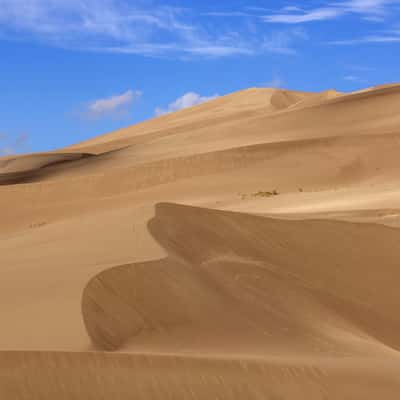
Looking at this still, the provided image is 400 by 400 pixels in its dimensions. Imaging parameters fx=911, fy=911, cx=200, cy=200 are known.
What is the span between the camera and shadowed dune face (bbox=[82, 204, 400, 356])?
805 centimetres

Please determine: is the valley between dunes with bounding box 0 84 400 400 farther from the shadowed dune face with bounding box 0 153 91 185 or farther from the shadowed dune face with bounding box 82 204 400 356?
the shadowed dune face with bounding box 0 153 91 185

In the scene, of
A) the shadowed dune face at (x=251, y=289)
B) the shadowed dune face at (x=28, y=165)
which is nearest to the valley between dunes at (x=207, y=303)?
the shadowed dune face at (x=251, y=289)

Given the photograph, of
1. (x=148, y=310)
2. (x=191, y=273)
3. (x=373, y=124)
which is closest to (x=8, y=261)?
(x=191, y=273)

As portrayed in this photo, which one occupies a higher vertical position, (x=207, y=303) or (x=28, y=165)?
(x=28, y=165)

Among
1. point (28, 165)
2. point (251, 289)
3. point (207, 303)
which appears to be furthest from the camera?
point (28, 165)

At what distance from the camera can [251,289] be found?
35.8 ft

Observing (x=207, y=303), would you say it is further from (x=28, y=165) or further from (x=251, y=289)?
(x=28, y=165)

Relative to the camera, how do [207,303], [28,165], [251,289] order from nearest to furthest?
[207,303], [251,289], [28,165]

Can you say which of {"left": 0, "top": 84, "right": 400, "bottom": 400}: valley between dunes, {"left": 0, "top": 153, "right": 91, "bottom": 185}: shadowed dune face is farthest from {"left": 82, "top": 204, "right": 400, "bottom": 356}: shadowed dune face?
{"left": 0, "top": 153, "right": 91, "bottom": 185}: shadowed dune face

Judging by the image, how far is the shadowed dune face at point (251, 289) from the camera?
26.4 feet

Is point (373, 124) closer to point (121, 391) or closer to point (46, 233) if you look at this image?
point (46, 233)

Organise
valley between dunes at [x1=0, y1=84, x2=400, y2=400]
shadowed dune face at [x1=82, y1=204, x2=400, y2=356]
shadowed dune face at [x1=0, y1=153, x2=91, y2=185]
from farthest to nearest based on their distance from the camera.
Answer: shadowed dune face at [x1=0, y1=153, x2=91, y2=185]
shadowed dune face at [x1=82, y1=204, x2=400, y2=356]
valley between dunes at [x1=0, y1=84, x2=400, y2=400]

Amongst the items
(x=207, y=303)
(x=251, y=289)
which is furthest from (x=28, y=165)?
(x=207, y=303)

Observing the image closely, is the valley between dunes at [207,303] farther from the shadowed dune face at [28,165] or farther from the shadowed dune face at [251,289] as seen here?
the shadowed dune face at [28,165]
